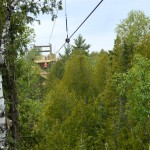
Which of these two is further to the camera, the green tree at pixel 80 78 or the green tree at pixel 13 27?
the green tree at pixel 80 78

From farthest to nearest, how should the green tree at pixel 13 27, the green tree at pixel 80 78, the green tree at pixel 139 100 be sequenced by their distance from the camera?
the green tree at pixel 80 78
the green tree at pixel 139 100
the green tree at pixel 13 27

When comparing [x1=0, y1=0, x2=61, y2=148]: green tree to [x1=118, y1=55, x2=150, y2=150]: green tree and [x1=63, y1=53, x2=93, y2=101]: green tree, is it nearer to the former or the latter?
[x1=118, y1=55, x2=150, y2=150]: green tree

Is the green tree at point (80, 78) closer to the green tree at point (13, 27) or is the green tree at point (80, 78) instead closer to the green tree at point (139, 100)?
the green tree at point (139, 100)

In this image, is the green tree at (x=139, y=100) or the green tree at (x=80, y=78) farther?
the green tree at (x=80, y=78)

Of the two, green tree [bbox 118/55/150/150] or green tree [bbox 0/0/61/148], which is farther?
green tree [bbox 118/55/150/150]

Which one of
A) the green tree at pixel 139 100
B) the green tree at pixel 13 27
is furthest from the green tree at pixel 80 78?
the green tree at pixel 13 27

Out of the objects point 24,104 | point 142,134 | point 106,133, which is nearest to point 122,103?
point 106,133

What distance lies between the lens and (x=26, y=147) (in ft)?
75.9

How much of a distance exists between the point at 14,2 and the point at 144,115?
91.9ft

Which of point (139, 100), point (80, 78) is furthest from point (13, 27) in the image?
point (80, 78)

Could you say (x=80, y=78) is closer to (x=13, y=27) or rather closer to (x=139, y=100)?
(x=139, y=100)

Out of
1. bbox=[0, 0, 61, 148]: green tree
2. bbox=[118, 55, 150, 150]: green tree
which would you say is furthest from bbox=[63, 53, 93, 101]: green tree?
bbox=[0, 0, 61, 148]: green tree

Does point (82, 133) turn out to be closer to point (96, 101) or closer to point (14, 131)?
point (96, 101)

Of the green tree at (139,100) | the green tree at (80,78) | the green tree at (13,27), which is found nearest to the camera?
the green tree at (13,27)
